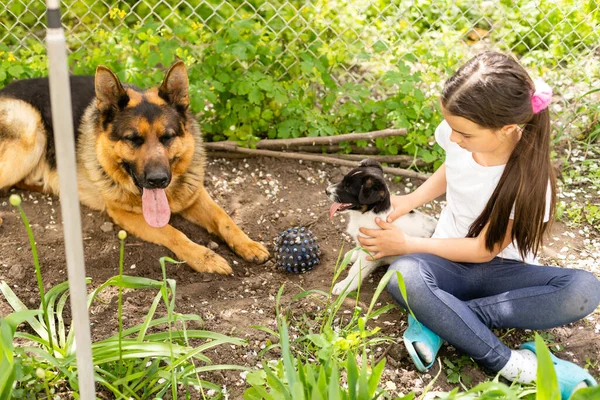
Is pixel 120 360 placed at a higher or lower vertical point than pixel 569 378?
lower

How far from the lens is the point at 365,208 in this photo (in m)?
3.40

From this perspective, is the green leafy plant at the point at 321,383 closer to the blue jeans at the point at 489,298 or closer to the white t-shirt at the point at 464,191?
the blue jeans at the point at 489,298

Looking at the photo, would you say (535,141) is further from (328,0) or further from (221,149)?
(328,0)

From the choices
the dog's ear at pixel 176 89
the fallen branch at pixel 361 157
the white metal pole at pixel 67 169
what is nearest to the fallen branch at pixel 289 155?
the fallen branch at pixel 361 157

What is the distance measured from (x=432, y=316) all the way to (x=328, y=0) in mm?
3263

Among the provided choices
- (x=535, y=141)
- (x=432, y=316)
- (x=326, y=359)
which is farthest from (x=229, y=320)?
(x=535, y=141)

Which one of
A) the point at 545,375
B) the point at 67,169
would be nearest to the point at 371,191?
the point at 545,375

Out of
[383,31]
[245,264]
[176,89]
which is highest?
[383,31]

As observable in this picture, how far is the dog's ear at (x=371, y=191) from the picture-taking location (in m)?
3.30

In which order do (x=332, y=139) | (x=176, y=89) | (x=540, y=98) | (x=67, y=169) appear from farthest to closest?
(x=332, y=139) < (x=176, y=89) < (x=540, y=98) < (x=67, y=169)

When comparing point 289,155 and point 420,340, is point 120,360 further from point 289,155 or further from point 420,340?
point 289,155

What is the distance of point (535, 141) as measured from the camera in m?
2.86

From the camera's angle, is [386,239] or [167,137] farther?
[167,137]

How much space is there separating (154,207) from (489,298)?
78.5 inches
